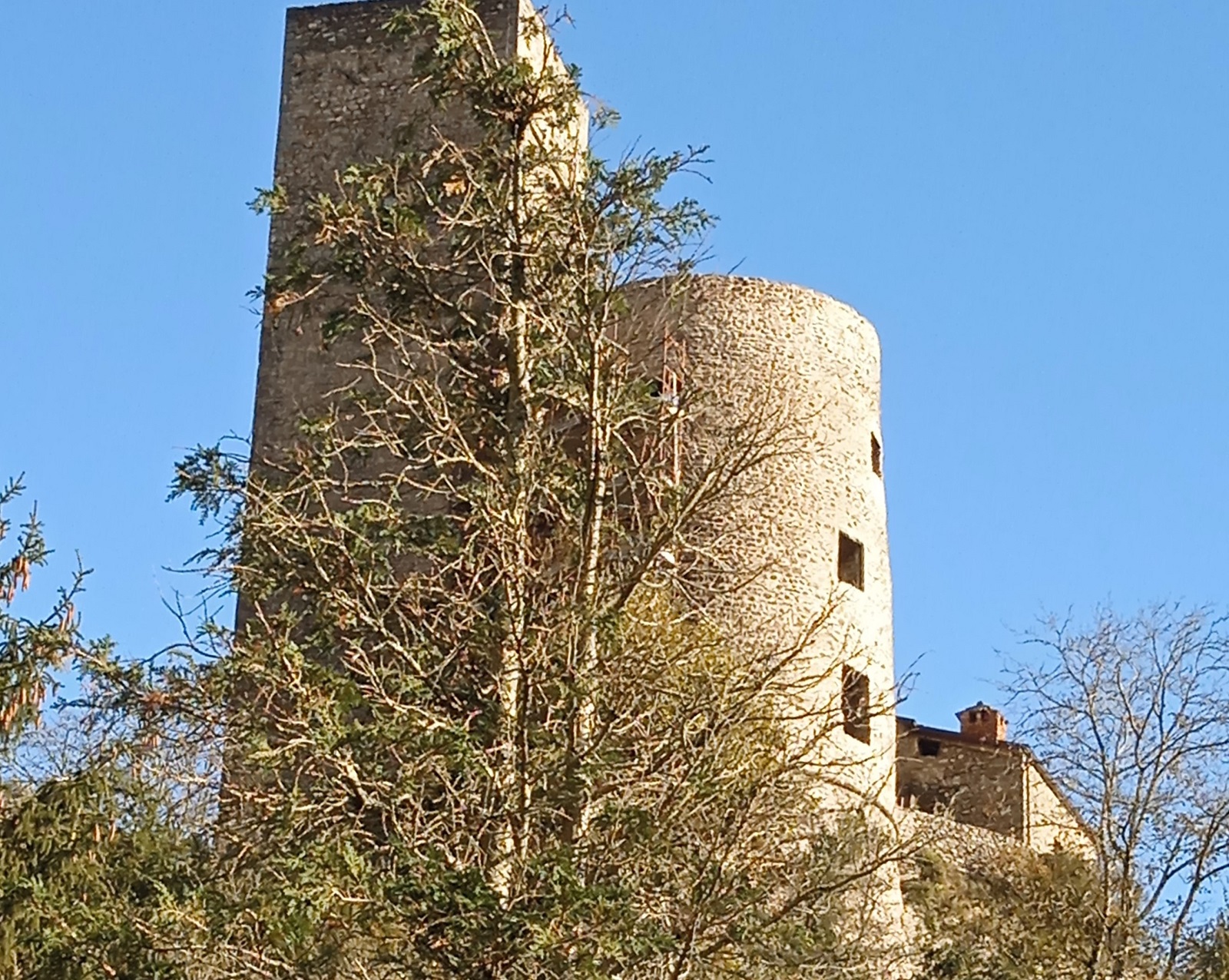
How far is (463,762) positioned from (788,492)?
13.0 meters

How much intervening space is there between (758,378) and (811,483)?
1.29 m

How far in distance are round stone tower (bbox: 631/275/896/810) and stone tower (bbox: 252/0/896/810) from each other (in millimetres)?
18

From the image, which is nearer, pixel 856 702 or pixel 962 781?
pixel 856 702

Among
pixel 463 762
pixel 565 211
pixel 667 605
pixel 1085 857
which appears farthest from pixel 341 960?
pixel 1085 857

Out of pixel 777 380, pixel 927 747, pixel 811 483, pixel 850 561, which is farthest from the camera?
pixel 927 747

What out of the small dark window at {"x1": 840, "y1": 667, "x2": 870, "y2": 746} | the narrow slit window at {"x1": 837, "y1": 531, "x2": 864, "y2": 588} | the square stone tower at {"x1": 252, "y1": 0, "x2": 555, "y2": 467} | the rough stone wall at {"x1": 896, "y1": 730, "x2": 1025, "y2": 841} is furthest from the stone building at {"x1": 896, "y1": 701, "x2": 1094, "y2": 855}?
the square stone tower at {"x1": 252, "y1": 0, "x2": 555, "y2": 467}

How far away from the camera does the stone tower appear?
22031 mm

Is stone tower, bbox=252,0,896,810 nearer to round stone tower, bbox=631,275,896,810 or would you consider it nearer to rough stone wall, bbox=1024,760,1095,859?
round stone tower, bbox=631,275,896,810

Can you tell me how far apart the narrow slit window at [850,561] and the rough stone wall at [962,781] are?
11.6 feet

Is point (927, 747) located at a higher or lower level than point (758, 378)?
lower

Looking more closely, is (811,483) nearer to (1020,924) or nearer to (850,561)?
(850,561)

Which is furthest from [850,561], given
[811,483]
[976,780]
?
[976,780]

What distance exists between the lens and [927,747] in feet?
92.2

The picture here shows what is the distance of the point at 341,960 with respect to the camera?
32.9ft
